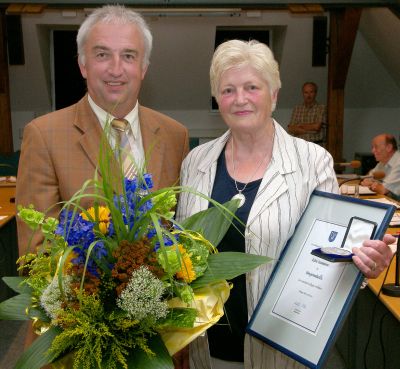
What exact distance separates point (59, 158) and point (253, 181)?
0.58 metres

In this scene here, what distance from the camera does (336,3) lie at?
226 inches

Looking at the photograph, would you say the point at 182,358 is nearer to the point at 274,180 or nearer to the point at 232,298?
the point at 232,298

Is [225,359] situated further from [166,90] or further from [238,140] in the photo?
[166,90]

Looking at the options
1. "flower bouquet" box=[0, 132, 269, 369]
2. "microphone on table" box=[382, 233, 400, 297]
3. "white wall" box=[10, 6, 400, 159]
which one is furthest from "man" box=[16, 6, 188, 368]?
"white wall" box=[10, 6, 400, 159]

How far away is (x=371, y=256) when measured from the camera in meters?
1.45

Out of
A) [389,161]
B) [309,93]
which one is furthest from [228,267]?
[309,93]

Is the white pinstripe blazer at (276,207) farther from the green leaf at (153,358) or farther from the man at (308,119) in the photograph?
the man at (308,119)

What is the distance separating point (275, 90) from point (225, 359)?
841 mm

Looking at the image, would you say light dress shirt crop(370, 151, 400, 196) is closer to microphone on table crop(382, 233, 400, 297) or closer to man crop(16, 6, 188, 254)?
microphone on table crop(382, 233, 400, 297)

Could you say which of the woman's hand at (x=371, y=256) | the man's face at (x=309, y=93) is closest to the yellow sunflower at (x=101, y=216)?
the woman's hand at (x=371, y=256)

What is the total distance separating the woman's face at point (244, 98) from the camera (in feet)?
5.85

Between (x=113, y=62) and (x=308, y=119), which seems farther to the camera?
(x=308, y=119)

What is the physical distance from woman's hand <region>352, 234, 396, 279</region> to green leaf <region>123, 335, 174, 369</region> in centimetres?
54

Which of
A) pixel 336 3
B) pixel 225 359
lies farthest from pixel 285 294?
pixel 336 3
